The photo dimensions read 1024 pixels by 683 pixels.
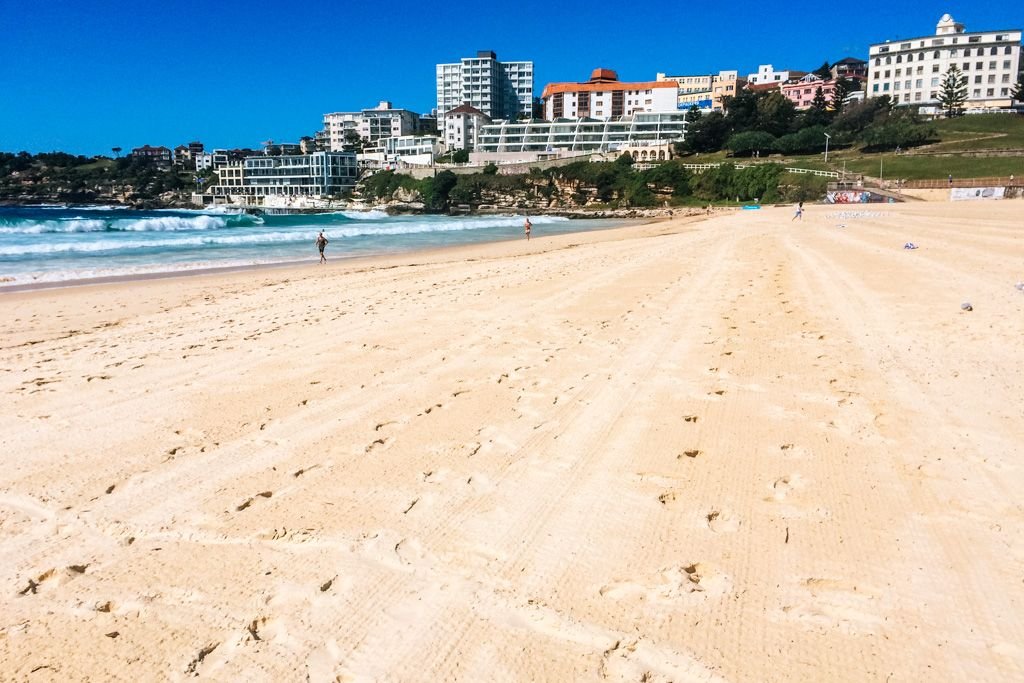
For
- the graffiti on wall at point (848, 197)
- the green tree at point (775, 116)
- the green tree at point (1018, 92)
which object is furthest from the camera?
the green tree at point (775, 116)

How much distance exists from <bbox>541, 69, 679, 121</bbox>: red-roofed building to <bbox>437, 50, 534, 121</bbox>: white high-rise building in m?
20.3

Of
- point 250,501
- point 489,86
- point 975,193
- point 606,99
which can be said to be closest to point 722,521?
point 250,501

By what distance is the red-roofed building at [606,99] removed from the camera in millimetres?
106875

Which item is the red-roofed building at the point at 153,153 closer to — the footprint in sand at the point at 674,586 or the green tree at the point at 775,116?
the green tree at the point at 775,116

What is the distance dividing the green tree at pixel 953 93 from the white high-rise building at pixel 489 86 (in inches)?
3169

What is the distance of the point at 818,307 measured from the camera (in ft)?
26.9

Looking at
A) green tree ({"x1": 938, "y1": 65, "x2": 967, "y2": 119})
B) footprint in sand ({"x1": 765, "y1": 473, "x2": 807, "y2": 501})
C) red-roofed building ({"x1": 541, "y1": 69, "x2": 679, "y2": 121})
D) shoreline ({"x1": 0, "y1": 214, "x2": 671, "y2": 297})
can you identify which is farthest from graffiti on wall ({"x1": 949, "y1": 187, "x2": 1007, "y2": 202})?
red-roofed building ({"x1": 541, "y1": 69, "x2": 679, "y2": 121})

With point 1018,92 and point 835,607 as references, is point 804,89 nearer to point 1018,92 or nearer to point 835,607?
point 1018,92

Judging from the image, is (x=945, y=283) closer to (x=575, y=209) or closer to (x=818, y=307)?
(x=818, y=307)

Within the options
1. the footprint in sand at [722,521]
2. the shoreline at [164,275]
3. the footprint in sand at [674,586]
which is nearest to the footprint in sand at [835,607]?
the footprint in sand at [674,586]

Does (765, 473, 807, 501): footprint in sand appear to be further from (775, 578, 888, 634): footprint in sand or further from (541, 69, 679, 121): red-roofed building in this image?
(541, 69, 679, 121): red-roofed building

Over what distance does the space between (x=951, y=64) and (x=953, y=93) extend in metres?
7.25

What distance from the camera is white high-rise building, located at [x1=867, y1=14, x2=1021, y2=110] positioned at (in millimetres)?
86062

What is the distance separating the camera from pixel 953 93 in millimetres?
83750
